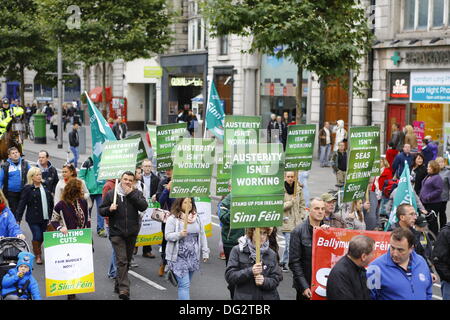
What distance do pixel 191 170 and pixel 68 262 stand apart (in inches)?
79.1

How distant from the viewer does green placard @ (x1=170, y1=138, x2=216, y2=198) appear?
987 cm

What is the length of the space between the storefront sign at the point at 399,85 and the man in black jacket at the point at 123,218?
57.1 ft

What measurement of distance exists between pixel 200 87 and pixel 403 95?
17.2 meters

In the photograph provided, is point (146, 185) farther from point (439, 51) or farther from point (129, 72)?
point (129, 72)

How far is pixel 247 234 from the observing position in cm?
759

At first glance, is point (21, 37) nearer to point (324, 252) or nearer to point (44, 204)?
point (44, 204)

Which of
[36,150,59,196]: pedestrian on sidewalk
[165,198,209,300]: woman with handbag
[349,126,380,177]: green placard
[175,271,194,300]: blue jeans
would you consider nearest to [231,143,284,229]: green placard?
[165,198,209,300]: woman with handbag

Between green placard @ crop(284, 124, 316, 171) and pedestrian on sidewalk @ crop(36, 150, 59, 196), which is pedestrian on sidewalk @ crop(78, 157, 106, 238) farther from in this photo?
green placard @ crop(284, 124, 316, 171)

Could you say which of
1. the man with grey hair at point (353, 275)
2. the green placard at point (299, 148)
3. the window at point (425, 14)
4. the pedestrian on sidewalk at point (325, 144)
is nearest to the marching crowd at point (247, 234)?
the man with grey hair at point (353, 275)

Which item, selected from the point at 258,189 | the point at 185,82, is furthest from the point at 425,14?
the point at 258,189

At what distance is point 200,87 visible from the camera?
135 feet
